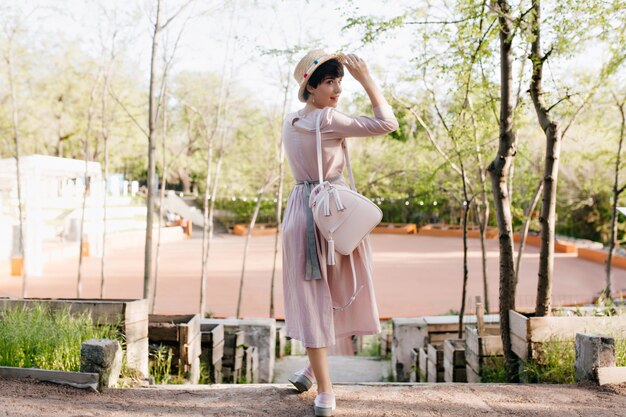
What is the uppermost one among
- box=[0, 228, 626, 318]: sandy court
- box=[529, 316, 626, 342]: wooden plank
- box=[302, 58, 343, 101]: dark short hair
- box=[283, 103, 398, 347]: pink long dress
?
box=[302, 58, 343, 101]: dark short hair

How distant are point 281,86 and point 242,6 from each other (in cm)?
146

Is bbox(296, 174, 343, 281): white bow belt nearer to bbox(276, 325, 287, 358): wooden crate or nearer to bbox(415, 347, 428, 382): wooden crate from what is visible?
bbox(415, 347, 428, 382): wooden crate

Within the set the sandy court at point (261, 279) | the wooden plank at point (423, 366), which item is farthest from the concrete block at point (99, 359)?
the sandy court at point (261, 279)

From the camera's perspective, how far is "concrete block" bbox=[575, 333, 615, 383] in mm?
2891

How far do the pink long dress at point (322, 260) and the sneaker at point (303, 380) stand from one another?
0.29m

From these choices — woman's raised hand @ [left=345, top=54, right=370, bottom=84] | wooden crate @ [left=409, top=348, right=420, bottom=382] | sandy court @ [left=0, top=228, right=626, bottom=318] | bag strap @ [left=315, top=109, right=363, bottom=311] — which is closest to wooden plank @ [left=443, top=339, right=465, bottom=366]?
wooden crate @ [left=409, top=348, right=420, bottom=382]

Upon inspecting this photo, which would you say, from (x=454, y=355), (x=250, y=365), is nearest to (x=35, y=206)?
(x=250, y=365)

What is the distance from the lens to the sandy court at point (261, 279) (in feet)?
36.1

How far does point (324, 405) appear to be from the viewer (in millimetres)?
2361

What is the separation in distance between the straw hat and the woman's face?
0.14 feet

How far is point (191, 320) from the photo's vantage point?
13.9ft

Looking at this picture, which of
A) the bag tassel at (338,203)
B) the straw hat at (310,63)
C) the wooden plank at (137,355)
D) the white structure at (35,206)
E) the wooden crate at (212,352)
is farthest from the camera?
→ the white structure at (35,206)

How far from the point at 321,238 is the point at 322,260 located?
0.29 feet

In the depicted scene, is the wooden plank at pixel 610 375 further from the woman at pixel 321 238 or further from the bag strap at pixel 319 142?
the bag strap at pixel 319 142
